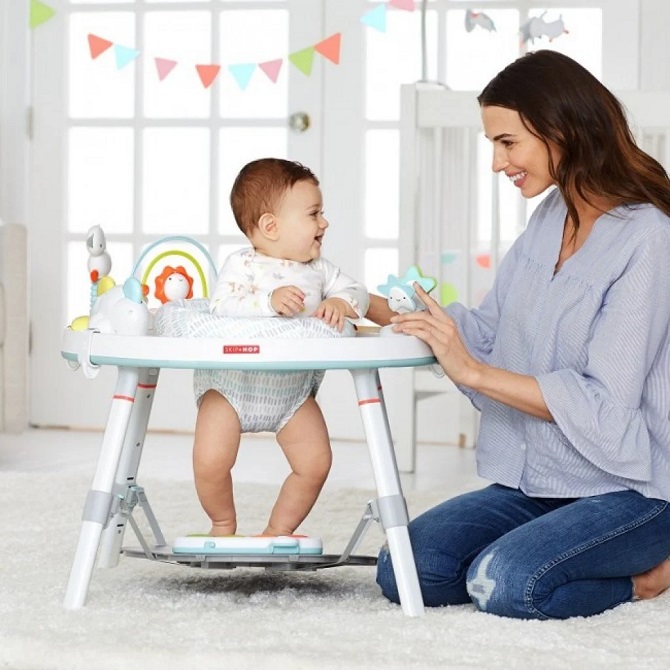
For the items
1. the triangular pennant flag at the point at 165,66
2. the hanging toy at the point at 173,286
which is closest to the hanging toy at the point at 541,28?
the triangular pennant flag at the point at 165,66

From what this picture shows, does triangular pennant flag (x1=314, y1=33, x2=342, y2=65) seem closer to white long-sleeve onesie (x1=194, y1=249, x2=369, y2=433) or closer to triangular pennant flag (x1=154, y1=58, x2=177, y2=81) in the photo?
triangular pennant flag (x1=154, y1=58, x2=177, y2=81)

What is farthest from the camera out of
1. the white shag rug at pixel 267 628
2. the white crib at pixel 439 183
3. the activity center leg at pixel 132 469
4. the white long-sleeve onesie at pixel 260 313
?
the white crib at pixel 439 183

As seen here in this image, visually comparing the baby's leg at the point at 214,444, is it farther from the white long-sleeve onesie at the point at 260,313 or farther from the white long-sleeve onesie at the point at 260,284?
the white long-sleeve onesie at the point at 260,284

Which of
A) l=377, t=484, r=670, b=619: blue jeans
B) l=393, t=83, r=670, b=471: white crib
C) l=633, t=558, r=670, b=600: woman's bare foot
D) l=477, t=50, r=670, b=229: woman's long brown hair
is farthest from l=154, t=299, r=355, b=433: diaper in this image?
l=393, t=83, r=670, b=471: white crib

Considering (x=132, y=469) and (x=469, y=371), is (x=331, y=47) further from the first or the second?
(x=469, y=371)

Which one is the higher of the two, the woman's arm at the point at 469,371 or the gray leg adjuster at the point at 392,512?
the woman's arm at the point at 469,371

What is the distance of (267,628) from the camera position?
1501mm

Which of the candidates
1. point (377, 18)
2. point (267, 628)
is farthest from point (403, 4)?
point (267, 628)

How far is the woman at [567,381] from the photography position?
1.59m

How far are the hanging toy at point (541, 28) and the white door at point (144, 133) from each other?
584 millimetres

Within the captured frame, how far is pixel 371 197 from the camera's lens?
372 cm

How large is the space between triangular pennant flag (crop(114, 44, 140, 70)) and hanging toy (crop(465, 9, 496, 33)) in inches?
38.6

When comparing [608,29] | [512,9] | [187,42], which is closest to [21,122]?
[187,42]

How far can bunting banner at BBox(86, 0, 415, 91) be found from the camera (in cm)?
368
